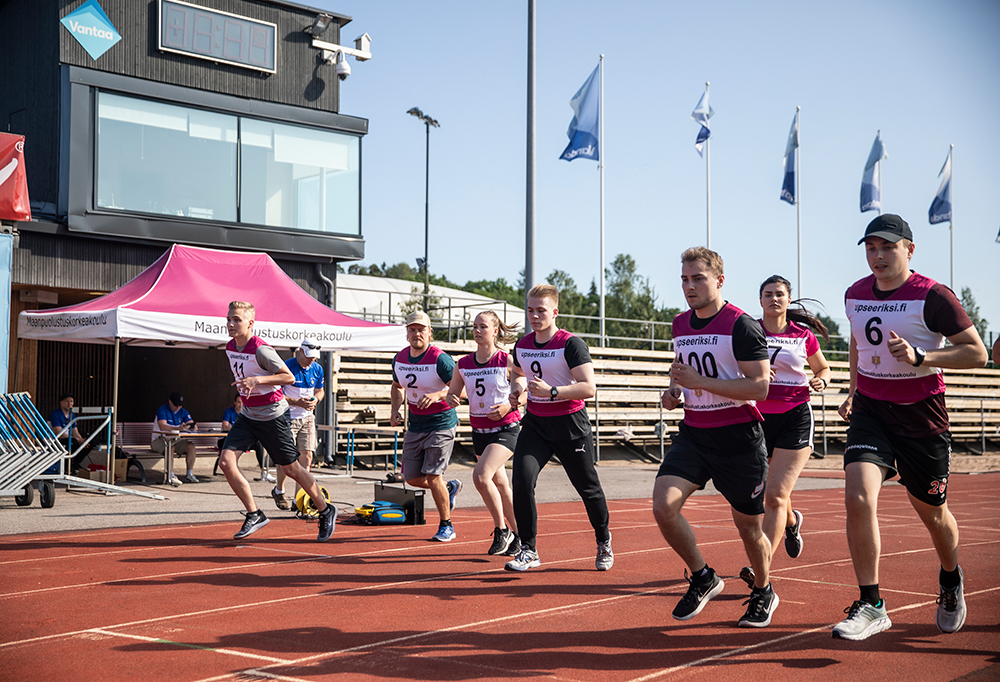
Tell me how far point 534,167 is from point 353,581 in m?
9.38

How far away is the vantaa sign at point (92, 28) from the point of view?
55.3 feet

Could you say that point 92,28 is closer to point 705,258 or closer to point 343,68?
point 343,68

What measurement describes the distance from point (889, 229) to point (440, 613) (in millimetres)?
3458

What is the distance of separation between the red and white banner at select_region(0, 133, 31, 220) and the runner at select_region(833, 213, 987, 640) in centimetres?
1159

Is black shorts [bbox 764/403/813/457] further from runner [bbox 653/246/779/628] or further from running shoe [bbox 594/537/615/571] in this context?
runner [bbox 653/246/779/628]

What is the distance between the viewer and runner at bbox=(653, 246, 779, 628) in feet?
17.0

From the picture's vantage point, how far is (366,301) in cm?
4672

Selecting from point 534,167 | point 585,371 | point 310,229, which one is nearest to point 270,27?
point 310,229

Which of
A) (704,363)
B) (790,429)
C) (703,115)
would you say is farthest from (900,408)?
(703,115)

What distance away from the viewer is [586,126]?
1022 inches

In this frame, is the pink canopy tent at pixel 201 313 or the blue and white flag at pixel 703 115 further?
the blue and white flag at pixel 703 115

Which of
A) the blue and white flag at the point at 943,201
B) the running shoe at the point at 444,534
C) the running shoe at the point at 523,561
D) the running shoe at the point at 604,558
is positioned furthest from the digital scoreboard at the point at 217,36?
the blue and white flag at the point at 943,201

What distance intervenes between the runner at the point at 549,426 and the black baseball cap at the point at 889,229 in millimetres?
2376

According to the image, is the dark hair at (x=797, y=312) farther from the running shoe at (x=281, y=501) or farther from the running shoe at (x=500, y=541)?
the running shoe at (x=281, y=501)
